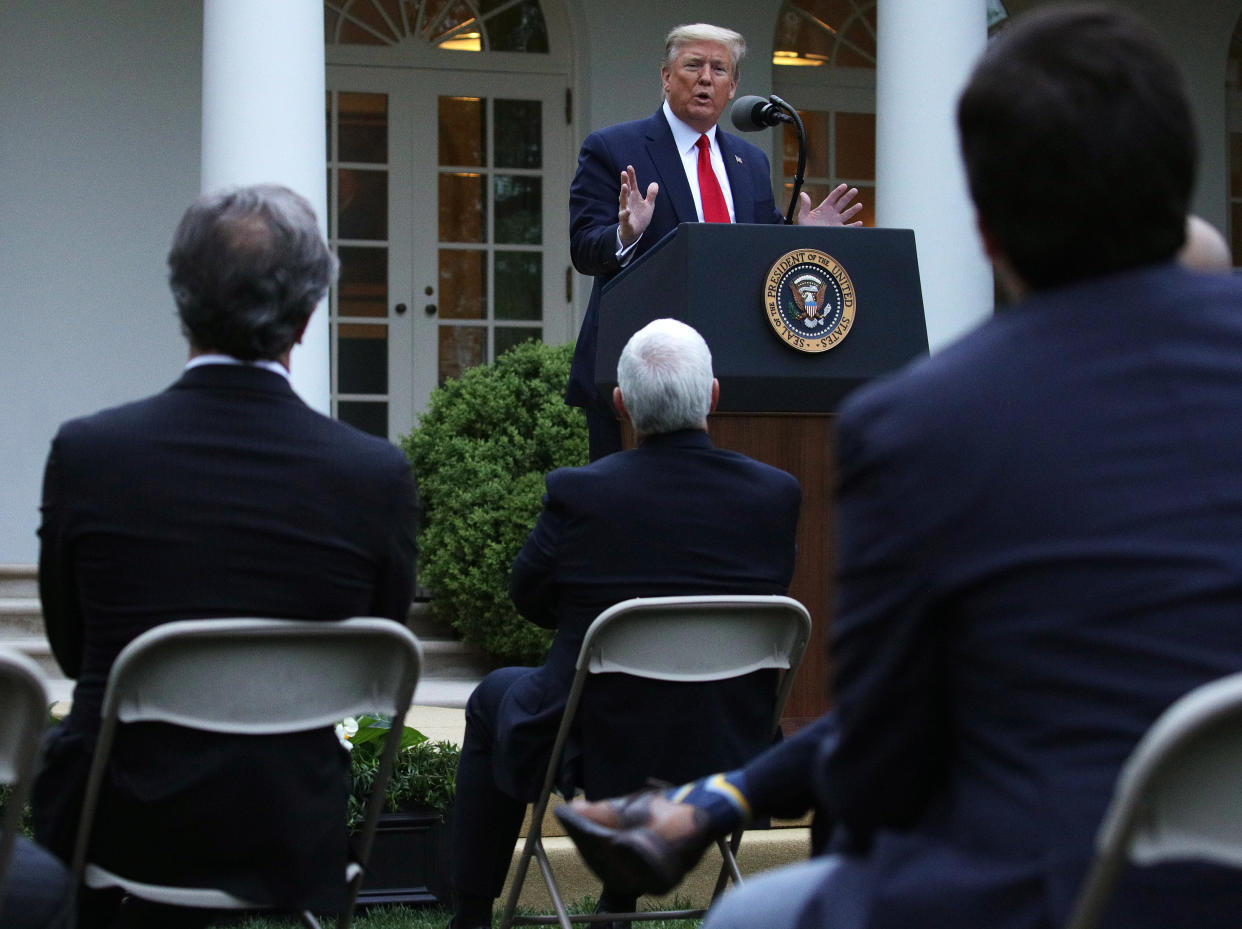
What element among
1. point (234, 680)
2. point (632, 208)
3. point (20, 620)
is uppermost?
point (632, 208)

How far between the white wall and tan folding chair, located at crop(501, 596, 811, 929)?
5.93m

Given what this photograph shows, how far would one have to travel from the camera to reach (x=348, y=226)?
8688 mm

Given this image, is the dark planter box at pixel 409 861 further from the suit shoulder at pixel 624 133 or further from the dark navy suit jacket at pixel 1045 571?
the dark navy suit jacket at pixel 1045 571

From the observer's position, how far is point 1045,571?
1.21m

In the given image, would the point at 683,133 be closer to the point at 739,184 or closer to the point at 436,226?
the point at 739,184

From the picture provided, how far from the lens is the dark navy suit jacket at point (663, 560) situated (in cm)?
266

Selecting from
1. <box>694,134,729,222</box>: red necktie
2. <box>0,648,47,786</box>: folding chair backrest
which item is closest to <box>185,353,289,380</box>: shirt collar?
<box>0,648,47,786</box>: folding chair backrest

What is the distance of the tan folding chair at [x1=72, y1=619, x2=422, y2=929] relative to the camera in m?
1.90

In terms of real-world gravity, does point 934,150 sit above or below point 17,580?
above

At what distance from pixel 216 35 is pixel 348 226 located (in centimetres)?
293

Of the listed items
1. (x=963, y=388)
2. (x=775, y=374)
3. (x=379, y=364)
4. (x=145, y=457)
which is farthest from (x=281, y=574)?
(x=379, y=364)

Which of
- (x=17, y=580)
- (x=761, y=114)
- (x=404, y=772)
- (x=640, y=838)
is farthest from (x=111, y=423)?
(x=17, y=580)

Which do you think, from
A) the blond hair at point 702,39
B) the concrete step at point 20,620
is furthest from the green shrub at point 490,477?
the blond hair at point 702,39

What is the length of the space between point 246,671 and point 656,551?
915 millimetres
